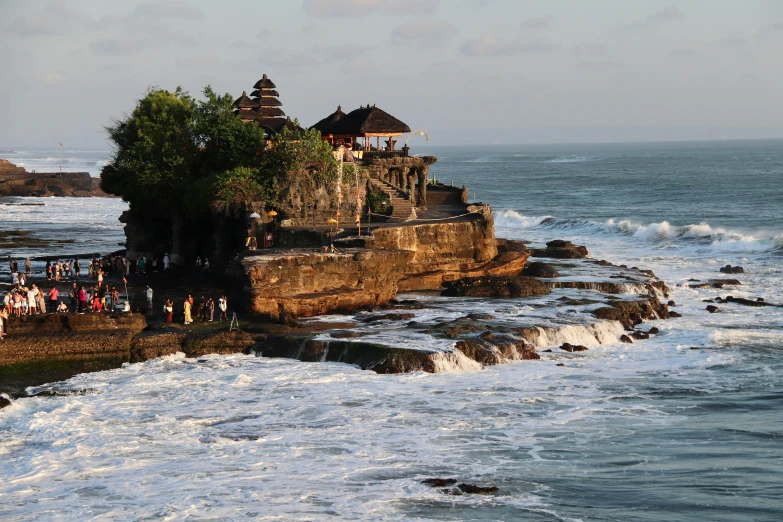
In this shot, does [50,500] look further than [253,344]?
No

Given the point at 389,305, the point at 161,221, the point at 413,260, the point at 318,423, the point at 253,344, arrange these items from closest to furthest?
the point at 318,423 → the point at 253,344 → the point at 389,305 → the point at 413,260 → the point at 161,221

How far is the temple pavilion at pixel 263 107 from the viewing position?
4984 centimetres

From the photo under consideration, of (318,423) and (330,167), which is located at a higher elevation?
(330,167)

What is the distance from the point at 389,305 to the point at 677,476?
17.8 metres

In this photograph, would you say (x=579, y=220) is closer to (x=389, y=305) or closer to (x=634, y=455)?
(x=389, y=305)

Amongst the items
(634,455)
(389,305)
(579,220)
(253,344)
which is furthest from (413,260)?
(579,220)

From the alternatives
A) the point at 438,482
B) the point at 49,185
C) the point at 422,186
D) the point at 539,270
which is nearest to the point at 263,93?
the point at 422,186

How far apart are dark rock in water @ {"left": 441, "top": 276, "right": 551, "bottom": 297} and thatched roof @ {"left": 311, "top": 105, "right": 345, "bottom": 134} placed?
12762 millimetres

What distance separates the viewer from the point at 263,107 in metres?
50.6

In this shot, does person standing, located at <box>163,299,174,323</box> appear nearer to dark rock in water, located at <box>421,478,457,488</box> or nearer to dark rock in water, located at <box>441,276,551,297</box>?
dark rock in water, located at <box>441,276,551,297</box>

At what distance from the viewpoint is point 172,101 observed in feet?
157

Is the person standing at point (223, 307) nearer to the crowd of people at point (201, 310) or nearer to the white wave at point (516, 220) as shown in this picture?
the crowd of people at point (201, 310)

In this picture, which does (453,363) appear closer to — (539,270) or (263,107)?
(539,270)

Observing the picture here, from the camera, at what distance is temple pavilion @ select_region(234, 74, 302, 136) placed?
164 feet
